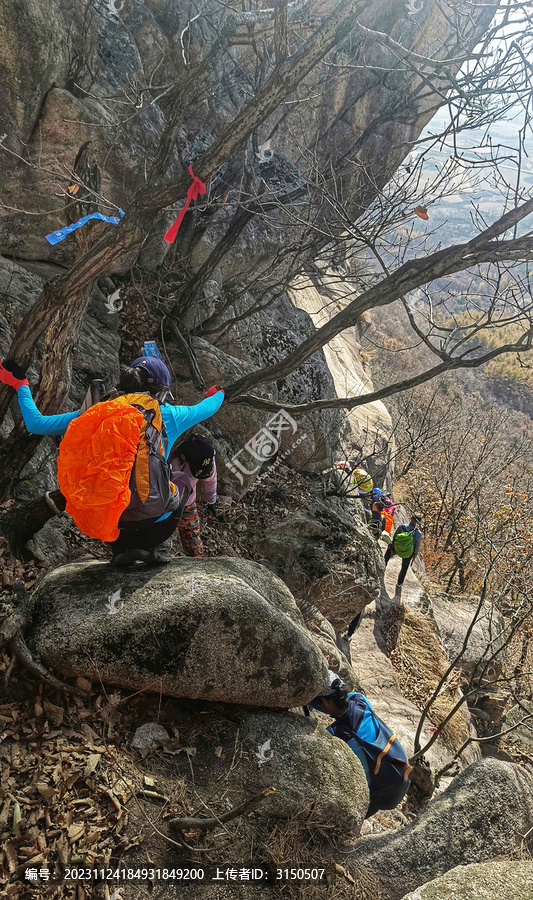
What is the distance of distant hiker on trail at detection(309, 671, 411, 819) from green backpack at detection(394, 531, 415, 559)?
6.61 meters

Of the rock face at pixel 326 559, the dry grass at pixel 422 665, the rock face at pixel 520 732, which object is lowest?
the rock face at pixel 520 732

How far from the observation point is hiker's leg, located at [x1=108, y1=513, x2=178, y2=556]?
384 centimetres

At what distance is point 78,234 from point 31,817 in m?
4.39

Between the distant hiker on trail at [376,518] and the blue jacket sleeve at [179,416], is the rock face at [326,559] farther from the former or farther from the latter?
the blue jacket sleeve at [179,416]

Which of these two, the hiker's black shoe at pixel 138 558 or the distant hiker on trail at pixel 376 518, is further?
the distant hiker on trail at pixel 376 518

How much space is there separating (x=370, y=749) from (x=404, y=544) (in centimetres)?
682

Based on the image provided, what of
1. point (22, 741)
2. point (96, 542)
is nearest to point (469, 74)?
point (96, 542)

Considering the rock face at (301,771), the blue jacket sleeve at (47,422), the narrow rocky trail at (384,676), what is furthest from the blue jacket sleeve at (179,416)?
the narrow rocky trail at (384,676)

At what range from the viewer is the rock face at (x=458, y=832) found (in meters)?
3.78

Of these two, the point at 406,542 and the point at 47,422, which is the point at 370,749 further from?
the point at 406,542

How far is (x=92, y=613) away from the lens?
11.4 ft

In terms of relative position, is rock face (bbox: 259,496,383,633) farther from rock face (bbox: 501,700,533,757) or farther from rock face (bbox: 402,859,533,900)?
rock face (bbox: 501,700,533,757)

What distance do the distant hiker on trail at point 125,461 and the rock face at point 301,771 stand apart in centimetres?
162

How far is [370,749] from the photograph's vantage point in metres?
4.43
